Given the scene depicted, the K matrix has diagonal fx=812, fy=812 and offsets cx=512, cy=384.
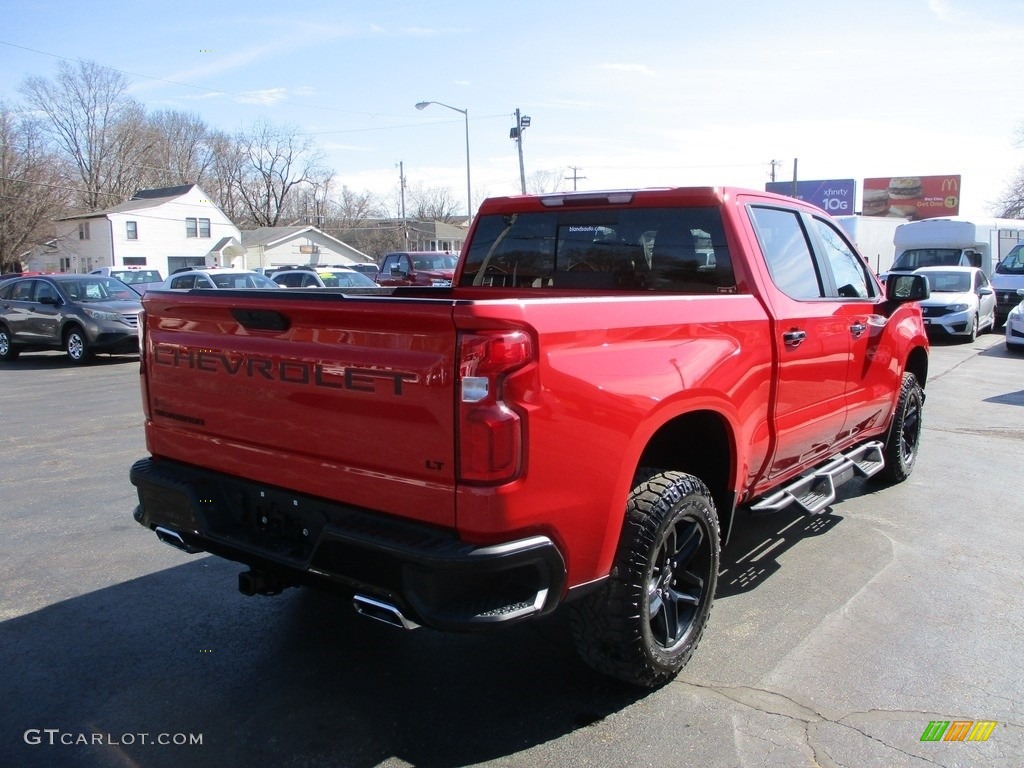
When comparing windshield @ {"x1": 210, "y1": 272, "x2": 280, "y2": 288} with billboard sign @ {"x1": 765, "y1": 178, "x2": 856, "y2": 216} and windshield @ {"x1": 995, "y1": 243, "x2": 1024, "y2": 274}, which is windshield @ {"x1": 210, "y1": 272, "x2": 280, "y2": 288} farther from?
billboard sign @ {"x1": 765, "y1": 178, "x2": 856, "y2": 216}

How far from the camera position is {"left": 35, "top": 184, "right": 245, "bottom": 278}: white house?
5822cm

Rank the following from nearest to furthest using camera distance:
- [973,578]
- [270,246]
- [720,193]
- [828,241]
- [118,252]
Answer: [720,193], [973,578], [828,241], [118,252], [270,246]

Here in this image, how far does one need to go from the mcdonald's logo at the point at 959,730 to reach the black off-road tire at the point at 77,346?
614 inches

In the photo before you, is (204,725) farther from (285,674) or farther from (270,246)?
(270,246)

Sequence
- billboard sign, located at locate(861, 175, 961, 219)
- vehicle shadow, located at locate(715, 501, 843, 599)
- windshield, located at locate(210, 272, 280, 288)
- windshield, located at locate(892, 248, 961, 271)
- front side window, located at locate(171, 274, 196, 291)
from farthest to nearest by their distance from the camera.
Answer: billboard sign, located at locate(861, 175, 961, 219) → windshield, located at locate(892, 248, 961, 271) → front side window, located at locate(171, 274, 196, 291) → windshield, located at locate(210, 272, 280, 288) → vehicle shadow, located at locate(715, 501, 843, 599)

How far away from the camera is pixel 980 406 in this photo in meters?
10.0

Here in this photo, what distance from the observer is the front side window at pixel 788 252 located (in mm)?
4215

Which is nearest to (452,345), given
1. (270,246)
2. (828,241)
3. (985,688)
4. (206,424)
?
(206,424)

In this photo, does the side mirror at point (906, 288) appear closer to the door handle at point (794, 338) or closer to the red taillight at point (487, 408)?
the door handle at point (794, 338)

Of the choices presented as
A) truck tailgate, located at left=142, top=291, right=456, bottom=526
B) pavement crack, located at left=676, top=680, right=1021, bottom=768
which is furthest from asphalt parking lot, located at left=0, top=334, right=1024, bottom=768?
truck tailgate, located at left=142, top=291, right=456, bottom=526

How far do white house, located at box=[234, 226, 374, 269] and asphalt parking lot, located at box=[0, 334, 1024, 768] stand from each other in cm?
6617

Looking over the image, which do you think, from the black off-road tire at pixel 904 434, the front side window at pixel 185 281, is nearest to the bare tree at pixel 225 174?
the front side window at pixel 185 281

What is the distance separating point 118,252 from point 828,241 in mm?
61129

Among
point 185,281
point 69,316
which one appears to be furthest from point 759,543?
point 185,281
